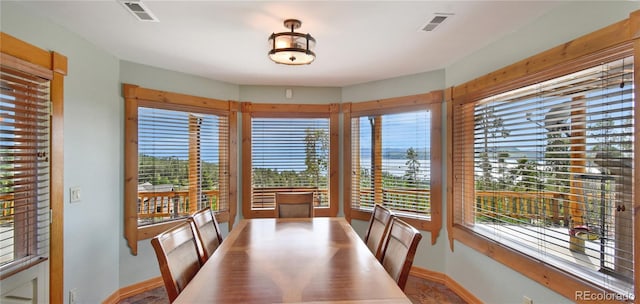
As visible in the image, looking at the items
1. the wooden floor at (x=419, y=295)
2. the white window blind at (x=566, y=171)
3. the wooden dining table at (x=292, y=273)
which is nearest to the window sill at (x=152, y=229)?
the wooden floor at (x=419, y=295)

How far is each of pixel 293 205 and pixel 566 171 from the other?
2339 millimetres

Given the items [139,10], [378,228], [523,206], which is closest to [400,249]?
[378,228]

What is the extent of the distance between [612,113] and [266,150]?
328cm

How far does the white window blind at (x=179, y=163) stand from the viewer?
3.03 m

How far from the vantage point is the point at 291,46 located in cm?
191

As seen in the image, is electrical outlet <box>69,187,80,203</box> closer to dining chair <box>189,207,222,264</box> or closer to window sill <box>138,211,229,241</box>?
window sill <box>138,211,229,241</box>

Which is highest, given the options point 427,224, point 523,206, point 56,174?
point 56,174

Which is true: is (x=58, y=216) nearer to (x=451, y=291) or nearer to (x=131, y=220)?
(x=131, y=220)

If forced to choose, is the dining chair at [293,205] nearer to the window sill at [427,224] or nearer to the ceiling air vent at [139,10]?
the window sill at [427,224]

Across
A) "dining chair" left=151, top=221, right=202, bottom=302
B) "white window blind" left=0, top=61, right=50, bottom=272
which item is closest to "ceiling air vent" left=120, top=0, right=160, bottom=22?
"white window blind" left=0, top=61, right=50, bottom=272

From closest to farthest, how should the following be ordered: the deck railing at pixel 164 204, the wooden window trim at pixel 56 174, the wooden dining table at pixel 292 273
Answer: the wooden dining table at pixel 292 273
the wooden window trim at pixel 56 174
the deck railing at pixel 164 204

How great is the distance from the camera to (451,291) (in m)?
2.93

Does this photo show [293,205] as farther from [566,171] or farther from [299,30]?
[566,171]

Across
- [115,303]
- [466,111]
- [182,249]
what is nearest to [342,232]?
[182,249]
